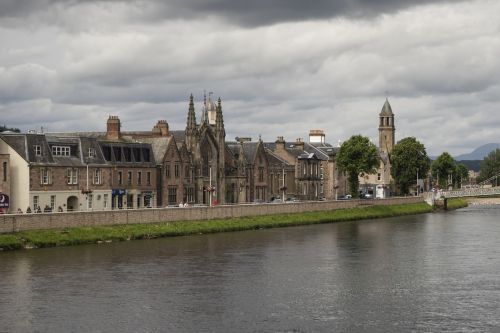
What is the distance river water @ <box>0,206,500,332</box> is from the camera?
49.6 m

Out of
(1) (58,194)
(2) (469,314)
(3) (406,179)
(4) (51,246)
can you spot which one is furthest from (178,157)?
(3) (406,179)

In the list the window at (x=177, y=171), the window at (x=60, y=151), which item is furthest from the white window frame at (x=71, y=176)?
the window at (x=177, y=171)

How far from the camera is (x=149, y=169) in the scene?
4557 inches

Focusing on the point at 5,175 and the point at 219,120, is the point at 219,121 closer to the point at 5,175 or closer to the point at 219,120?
the point at 219,120

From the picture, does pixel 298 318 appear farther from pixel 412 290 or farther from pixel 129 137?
pixel 129 137

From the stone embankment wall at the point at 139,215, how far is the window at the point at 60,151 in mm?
13861

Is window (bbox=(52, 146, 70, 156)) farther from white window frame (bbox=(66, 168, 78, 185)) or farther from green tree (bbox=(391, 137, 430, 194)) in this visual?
green tree (bbox=(391, 137, 430, 194))

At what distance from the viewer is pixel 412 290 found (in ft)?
197

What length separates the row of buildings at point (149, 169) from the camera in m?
98.2

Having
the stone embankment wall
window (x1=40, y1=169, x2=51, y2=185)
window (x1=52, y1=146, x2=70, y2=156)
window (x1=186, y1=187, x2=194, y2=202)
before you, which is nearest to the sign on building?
the stone embankment wall

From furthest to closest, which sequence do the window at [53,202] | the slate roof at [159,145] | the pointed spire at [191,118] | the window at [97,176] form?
the pointed spire at [191,118]
the slate roof at [159,145]
the window at [97,176]
the window at [53,202]

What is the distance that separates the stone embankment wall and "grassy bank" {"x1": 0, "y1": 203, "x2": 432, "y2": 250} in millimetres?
704

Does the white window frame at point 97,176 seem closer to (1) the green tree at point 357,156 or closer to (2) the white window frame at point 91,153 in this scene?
(2) the white window frame at point 91,153

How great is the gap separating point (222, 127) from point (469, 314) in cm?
8877
